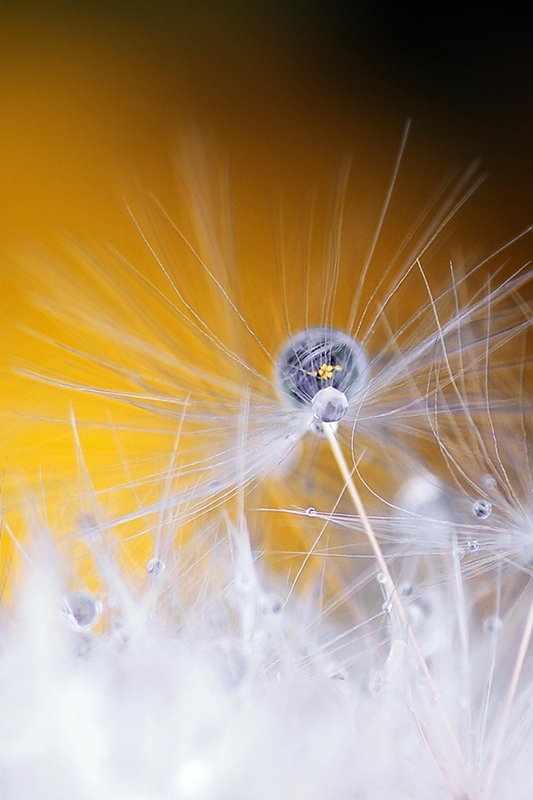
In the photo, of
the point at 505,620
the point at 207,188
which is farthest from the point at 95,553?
the point at 207,188

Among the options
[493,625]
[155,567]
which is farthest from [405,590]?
[155,567]

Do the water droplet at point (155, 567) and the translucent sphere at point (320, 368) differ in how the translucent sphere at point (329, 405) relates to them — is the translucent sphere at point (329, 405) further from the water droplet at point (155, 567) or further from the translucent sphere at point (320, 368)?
the water droplet at point (155, 567)

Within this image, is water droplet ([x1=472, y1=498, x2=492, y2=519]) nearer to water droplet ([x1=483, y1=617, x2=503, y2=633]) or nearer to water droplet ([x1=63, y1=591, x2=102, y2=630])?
water droplet ([x1=483, y1=617, x2=503, y2=633])

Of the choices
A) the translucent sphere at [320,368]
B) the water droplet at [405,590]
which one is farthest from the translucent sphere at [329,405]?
the water droplet at [405,590]

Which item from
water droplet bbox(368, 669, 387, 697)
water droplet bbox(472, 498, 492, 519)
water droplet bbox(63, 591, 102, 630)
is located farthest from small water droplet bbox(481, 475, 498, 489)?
water droplet bbox(63, 591, 102, 630)

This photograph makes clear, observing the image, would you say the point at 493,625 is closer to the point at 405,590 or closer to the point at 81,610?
the point at 405,590
